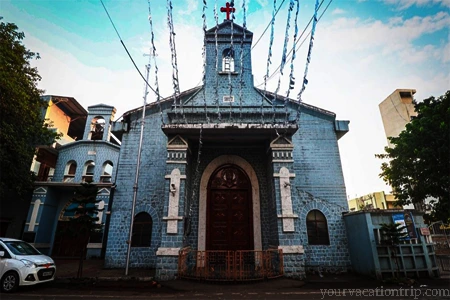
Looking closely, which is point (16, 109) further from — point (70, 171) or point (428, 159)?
point (428, 159)

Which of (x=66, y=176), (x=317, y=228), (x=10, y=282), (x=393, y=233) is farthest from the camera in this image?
(x=66, y=176)

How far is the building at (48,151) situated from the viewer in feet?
54.3

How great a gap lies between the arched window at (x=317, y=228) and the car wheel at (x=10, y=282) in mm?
11085

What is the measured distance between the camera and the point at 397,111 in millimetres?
30844

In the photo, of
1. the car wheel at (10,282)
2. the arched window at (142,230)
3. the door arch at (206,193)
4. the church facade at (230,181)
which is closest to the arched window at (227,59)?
the church facade at (230,181)

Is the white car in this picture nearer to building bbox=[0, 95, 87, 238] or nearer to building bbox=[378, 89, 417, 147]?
building bbox=[0, 95, 87, 238]

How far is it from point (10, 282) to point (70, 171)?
12.2 metres

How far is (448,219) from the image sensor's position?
1373cm

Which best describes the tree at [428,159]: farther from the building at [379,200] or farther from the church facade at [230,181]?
the building at [379,200]

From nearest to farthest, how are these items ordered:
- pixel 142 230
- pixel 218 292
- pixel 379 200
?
1. pixel 218 292
2. pixel 142 230
3. pixel 379 200

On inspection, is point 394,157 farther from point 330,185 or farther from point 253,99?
point 253,99

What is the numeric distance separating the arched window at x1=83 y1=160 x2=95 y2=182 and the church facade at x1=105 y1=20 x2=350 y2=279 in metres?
5.98

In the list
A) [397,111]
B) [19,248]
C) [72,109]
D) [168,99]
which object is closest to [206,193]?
[168,99]

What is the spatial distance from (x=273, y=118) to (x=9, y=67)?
14110mm
